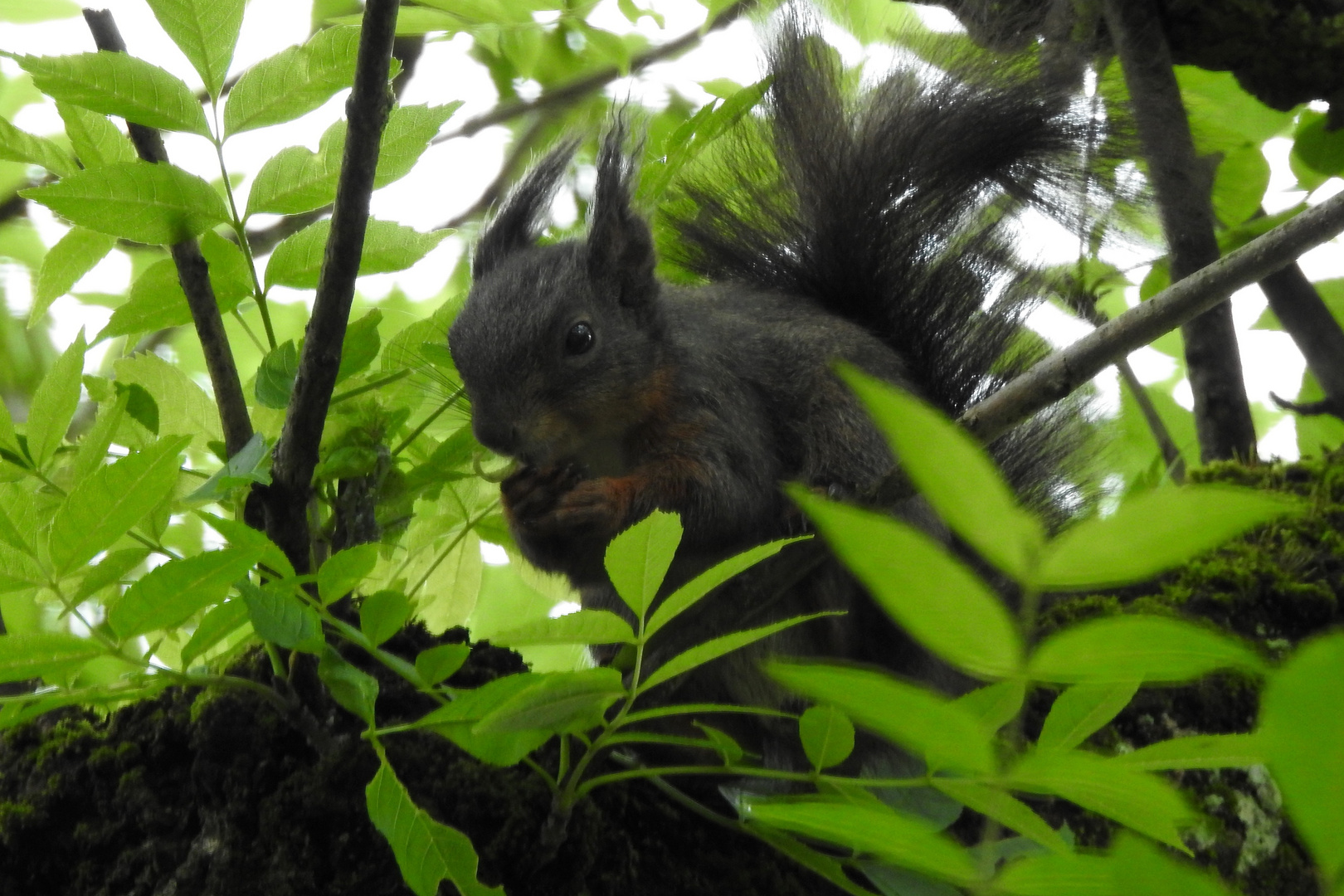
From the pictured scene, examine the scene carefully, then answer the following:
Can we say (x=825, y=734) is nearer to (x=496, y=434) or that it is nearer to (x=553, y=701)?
(x=553, y=701)

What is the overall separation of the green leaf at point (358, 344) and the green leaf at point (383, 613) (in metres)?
0.33

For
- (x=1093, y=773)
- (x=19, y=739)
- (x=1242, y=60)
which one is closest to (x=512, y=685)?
(x=1093, y=773)

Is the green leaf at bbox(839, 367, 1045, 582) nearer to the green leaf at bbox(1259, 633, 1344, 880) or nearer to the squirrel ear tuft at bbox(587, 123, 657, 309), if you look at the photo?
the green leaf at bbox(1259, 633, 1344, 880)

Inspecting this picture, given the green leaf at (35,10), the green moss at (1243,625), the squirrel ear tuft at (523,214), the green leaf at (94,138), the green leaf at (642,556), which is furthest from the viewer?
the squirrel ear tuft at (523,214)

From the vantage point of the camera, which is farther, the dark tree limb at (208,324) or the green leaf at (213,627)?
the dark tree limb at (208,324)

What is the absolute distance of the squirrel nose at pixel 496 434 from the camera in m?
1.70

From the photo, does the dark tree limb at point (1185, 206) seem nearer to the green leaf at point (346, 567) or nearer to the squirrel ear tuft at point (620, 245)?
the squirrel ear tuft at point (620, 245)

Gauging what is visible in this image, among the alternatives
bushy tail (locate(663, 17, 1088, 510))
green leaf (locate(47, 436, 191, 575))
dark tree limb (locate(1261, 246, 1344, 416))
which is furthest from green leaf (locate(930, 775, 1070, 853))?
dark tree limb (locate(1261, 246, 1344, 416))

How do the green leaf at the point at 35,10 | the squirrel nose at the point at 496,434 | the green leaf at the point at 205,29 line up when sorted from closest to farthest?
the green leaf at the point at 205,29
the green leaf at the point at 35,10
the squirrel nose at the point at 496,434

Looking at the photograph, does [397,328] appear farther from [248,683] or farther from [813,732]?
[813,732]

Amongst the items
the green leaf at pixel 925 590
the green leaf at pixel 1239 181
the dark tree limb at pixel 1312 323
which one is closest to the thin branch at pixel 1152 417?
the dark tree limb at pixel 1312 323

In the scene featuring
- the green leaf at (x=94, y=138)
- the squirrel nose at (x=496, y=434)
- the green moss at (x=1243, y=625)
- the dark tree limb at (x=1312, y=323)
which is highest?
the green leaf at (x=94, y=138)

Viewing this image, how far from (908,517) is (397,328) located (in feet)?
2.72

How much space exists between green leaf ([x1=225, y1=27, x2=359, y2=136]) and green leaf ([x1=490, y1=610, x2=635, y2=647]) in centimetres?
61
